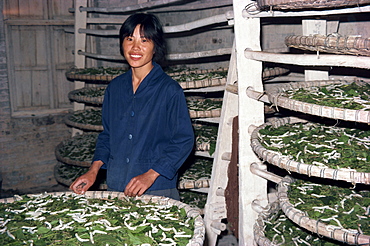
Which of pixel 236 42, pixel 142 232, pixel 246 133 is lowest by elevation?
pixel 142 232

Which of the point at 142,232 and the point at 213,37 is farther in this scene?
the point at 213,37

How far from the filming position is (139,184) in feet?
10.8

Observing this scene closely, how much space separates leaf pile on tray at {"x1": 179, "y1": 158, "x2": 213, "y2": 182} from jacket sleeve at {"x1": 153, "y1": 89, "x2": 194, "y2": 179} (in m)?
1.99

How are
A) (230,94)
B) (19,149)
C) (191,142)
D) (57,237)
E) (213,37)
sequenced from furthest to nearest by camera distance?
(19,149) → (213,37) → (230,94) → (191,142) → (57,237)

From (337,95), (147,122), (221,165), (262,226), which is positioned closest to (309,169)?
(337,95)

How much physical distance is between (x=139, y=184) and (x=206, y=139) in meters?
2.34

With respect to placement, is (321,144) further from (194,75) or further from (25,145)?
(25,145)

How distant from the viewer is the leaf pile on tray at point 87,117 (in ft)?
21.0

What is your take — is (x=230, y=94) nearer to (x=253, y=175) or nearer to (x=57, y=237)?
(x=253, y=175)

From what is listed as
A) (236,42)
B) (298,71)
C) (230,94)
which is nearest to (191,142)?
(236,42)

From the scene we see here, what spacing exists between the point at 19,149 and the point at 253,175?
230 inches

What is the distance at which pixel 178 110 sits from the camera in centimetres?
354

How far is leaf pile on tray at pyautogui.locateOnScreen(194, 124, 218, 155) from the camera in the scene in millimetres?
5375

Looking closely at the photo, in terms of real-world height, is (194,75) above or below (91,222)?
above
